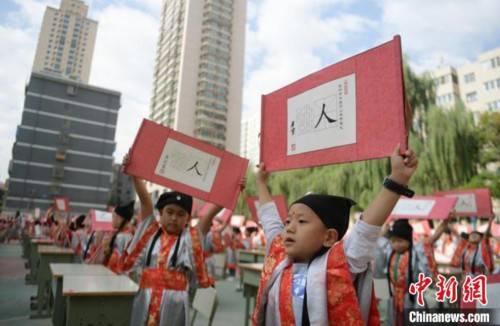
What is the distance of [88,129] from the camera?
44438 millimetres

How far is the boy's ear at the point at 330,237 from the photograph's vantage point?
1.54 metres

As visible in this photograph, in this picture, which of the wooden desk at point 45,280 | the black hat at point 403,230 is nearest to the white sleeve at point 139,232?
the black hat at point 403,230

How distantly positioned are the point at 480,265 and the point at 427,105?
1147 cm

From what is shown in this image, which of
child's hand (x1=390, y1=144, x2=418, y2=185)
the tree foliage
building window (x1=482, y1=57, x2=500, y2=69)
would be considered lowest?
child's hand (x1=390, y1=144, x2=418, y2=185)

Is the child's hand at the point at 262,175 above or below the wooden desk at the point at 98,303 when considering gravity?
above

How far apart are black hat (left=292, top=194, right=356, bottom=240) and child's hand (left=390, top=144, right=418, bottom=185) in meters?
0.23

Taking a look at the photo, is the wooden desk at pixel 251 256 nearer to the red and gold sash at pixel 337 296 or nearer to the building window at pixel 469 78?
the red and gold sash at pixel 337 296

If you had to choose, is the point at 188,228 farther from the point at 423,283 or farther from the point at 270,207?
the point at 423,283

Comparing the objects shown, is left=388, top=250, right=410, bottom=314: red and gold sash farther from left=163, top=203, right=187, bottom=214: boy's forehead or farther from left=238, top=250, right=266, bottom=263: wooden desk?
left=238, top=250, right=266, bottom=263: wooden desk

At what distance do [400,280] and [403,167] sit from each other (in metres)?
2.64

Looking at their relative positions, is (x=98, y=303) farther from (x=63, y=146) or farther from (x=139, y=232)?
(x=63, y=146)

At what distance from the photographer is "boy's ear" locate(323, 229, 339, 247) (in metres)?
1.54

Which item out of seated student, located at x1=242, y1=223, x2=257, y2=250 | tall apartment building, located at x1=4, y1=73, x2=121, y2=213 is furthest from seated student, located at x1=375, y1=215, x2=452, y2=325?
tall apartment building, located at x1=4, y1=73, x2=121, y2=213

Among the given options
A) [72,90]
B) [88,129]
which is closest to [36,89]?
[72,90]
